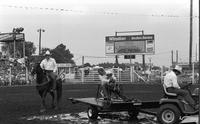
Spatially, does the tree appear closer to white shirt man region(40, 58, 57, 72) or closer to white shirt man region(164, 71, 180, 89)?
white shirt man region(40, 58, 57, 72)

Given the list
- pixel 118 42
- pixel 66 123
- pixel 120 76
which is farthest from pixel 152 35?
pixel 66 123

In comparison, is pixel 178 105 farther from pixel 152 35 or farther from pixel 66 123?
pixel 152 35

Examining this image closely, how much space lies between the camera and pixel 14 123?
11.8m

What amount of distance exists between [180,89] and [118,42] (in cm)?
4466

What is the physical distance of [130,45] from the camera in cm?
5509

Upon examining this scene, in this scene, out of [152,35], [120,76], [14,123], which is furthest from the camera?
[152,35]

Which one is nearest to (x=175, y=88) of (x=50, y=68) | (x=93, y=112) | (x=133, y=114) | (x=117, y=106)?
(x=117, y=106)

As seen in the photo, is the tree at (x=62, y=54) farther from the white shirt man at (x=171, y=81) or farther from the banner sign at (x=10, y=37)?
the white shirt man at (x=171, y=81)

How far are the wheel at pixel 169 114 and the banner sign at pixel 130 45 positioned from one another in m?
43.8

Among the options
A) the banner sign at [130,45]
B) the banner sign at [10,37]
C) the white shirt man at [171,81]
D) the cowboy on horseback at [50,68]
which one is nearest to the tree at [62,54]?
the banner sign at [10,37]

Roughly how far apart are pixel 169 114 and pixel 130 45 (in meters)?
44.2

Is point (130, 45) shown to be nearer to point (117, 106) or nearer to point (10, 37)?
point (10, 37)

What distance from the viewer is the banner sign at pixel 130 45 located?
54.8 metres

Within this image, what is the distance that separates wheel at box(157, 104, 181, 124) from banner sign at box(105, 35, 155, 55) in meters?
43.8
